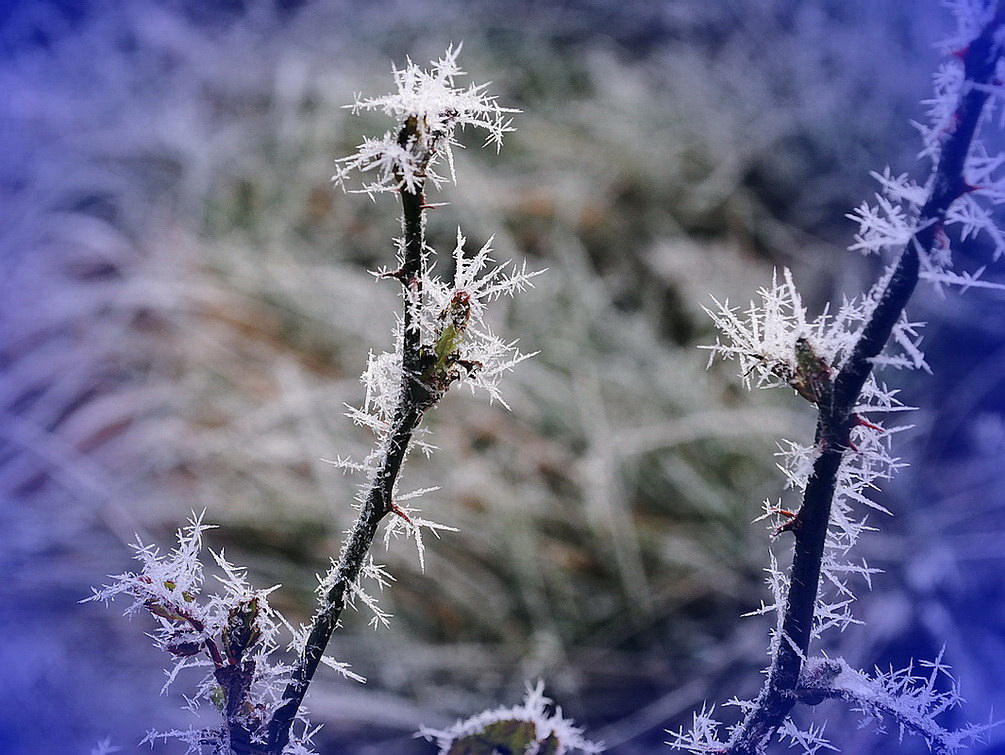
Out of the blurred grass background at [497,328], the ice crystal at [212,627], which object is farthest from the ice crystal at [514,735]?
the blurred grass background at [497,328]

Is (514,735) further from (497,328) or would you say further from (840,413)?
(497,328)

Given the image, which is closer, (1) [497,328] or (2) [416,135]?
(2) [416,135]

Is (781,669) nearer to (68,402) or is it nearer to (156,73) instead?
(68,402)

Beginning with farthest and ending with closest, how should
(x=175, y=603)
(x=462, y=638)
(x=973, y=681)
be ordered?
(x=462, y=638) → (x=973, y=681) → (x=175, y=603)

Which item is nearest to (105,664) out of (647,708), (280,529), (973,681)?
(280,529)

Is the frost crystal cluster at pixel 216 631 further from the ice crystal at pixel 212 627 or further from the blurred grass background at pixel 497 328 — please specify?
the blurred grass background at pixel 497 328

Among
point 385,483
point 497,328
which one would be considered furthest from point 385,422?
point 497,328
